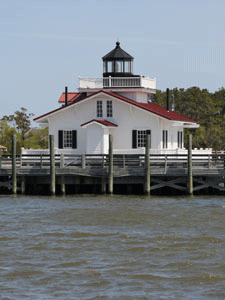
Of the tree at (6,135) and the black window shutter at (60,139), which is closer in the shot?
the black window shutter at (60,139)

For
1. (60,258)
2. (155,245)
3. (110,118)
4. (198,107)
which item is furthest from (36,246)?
(198,107)

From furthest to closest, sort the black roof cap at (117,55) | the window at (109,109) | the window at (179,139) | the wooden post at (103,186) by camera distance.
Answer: the window at (179,139)
the black roof cap at (117,55)
the window at (109,109)
the wooden post at (103,186)

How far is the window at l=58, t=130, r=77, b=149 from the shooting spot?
48.3m

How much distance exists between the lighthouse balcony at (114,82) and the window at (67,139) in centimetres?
319

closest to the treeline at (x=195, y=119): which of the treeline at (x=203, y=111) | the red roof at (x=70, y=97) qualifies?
the treeline at (x=203, y=111)

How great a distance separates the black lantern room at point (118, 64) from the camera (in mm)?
50875

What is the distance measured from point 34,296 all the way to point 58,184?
2389cm

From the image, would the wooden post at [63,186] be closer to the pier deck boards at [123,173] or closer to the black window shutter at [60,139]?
the pier deck boards at [123,173]

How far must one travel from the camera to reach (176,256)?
2320cm

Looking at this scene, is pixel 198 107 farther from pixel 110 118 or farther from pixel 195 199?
pixel 195 199

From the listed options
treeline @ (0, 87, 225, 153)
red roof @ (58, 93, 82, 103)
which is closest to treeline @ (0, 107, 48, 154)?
treeline @ (0, 87, 225, 153)

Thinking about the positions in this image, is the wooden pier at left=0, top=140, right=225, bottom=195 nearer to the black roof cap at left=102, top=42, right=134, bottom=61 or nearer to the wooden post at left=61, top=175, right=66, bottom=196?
the wooden post at left=61, top=175, right=66, bottom=196

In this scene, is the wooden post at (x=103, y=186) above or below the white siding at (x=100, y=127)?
below

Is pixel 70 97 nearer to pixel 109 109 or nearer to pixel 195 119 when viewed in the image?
pixel 109 109
